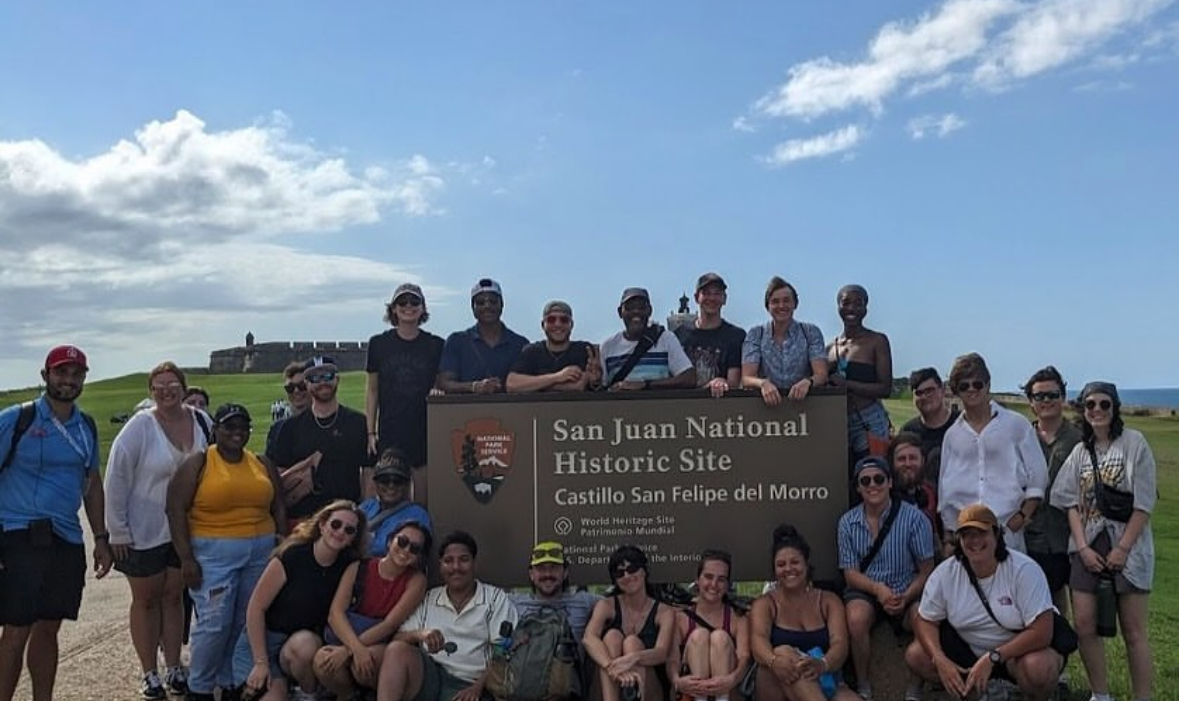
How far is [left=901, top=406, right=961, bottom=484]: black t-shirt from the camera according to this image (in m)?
7.35

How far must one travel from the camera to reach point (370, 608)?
6621mm

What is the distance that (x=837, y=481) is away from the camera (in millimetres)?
7430

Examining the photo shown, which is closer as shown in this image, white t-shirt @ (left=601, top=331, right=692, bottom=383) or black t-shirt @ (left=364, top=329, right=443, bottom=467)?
white t-shirt @ (left=601, top=331, right=692, bottom=383)

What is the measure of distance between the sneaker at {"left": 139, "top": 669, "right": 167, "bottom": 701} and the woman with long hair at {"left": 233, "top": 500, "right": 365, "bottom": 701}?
42.4 inches

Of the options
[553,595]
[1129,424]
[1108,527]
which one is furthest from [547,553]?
[1129,424]

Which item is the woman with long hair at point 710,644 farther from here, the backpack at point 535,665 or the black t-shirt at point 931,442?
the black t-shirt at point 931,442

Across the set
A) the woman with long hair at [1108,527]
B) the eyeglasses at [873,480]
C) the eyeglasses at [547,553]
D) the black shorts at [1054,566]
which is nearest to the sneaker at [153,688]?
the eyeglasses at [547,553]

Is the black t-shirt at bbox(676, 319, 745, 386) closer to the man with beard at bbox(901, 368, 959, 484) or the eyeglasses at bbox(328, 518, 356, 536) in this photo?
the man with beard at bbox(901, 368, 959, 484)

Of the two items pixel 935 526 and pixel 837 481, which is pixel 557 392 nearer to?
pixel 837 481

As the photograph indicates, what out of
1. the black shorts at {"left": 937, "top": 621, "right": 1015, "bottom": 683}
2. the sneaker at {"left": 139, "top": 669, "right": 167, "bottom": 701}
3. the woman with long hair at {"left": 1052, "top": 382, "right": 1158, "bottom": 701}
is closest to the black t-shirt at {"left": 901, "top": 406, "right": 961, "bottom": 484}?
the woman with long hair at {"left": 1052, "top": 382, "right": 1158, "bottom": 701}

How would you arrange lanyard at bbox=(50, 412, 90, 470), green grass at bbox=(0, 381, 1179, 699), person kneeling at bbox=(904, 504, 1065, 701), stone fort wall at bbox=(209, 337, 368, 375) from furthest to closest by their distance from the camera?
stone fort wall at bbox=(209, 337, 368, 375) → green grass at bbox=(0, 381, 1179, 699) → lanyard at bbox=(50, 412, 90, 470) → person kneeling at bbox=(904, 504, 1065, 701)

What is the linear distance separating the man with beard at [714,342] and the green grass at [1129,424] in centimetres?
343

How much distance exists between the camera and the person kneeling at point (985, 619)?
20.4ft

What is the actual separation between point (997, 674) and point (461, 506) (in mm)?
3551
